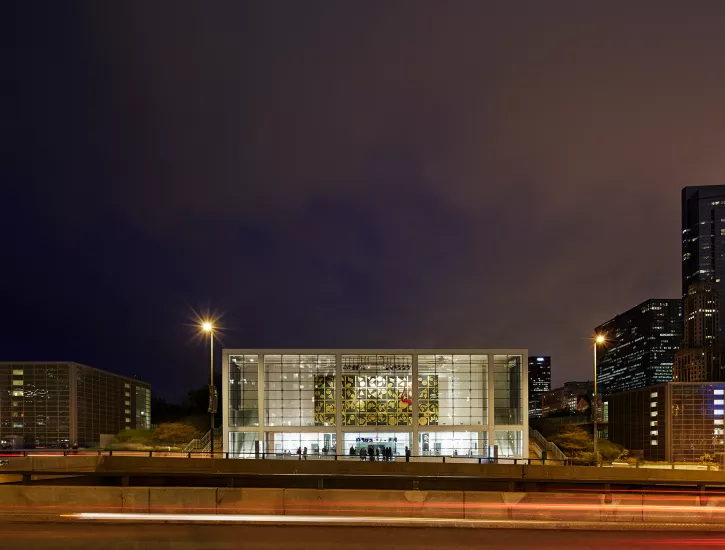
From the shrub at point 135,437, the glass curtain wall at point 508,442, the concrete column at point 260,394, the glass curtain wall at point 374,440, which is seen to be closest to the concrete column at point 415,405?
the glass curtain wall at point 374,440

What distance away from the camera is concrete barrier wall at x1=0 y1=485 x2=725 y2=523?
45.6 ft

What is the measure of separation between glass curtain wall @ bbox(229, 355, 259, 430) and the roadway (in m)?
45.1

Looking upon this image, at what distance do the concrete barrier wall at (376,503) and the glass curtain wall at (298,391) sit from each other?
44560 mm

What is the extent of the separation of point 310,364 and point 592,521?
47.2 metres

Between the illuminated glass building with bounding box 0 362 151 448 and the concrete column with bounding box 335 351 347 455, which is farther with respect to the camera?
the illuminated glass building with bounding box 0 362 151 448

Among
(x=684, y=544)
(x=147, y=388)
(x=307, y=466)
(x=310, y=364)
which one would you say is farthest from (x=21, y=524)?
(x=147, y=388)

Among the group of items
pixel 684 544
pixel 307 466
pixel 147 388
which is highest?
pixel 684 544

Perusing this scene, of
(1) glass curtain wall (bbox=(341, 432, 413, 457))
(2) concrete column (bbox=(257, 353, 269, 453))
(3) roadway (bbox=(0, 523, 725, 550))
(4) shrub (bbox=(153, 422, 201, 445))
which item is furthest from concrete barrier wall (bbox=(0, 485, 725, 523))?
(1) glass curtain wall (bbox=(341, 432, 413, 457))

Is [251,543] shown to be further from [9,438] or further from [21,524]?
[9,438]

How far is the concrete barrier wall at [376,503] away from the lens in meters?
13.9

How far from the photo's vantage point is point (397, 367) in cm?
6053

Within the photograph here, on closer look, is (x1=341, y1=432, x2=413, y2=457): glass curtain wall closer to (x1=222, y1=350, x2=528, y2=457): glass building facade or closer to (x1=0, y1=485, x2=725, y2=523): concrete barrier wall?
(x1=222, y1=350, x2=528, y2=457): glass building facade

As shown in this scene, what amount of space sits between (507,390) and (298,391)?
20.9 metres

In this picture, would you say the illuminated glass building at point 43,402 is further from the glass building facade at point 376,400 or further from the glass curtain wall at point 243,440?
the glass building facade at point 376,400
